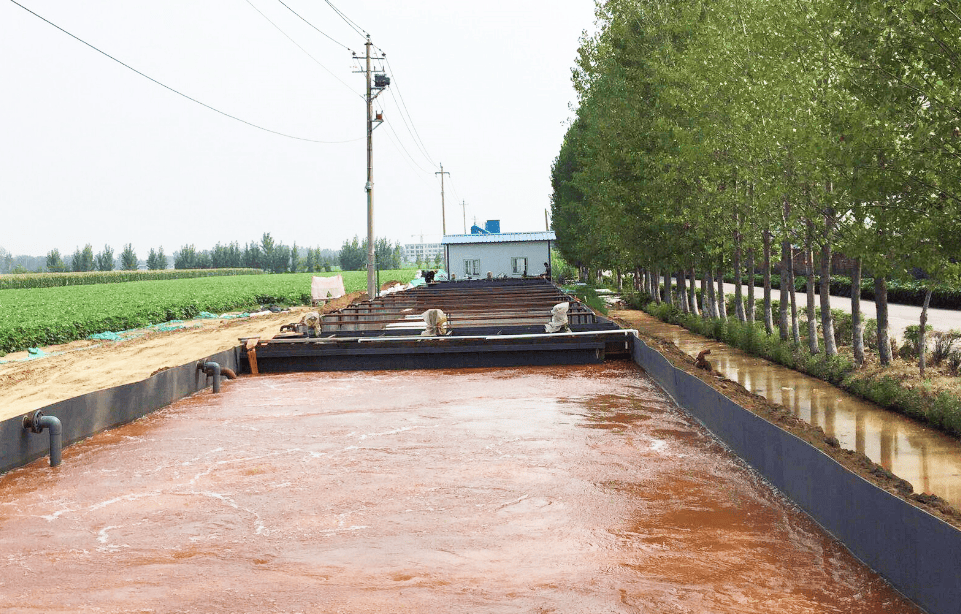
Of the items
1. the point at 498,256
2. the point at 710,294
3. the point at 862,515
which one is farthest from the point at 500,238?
the point at 862,515

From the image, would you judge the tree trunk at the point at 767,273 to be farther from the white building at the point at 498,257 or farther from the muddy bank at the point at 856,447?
the white building at the point at 498,257

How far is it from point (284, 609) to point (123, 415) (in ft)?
32.5

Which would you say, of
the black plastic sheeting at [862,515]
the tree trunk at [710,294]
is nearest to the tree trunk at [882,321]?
the black plastic sheeting at [862,515]

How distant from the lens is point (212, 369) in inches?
798

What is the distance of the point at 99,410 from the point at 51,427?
2.40 metres

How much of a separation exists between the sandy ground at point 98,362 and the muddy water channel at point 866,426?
14400 mm

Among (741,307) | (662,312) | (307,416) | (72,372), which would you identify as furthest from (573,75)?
(307,416)

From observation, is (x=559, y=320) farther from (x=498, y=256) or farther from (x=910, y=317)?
(x=498, y=256)

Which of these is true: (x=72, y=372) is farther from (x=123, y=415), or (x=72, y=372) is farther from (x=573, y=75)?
(x=573, y=75)

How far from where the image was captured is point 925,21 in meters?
11.4

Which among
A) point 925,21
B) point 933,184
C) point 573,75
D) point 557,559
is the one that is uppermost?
point 573,75

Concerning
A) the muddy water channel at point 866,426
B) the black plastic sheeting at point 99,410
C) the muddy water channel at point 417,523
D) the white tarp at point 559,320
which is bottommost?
the muddy water channel at point 417,523

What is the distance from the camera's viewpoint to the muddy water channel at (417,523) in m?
7.70

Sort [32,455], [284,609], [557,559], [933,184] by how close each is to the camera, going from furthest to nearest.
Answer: [32,455], [933,184], [557,559], [284,609]
